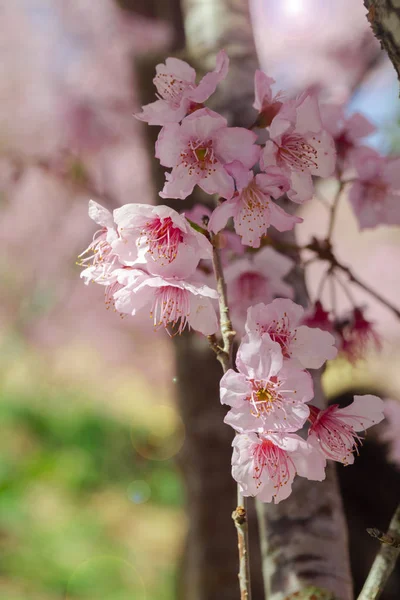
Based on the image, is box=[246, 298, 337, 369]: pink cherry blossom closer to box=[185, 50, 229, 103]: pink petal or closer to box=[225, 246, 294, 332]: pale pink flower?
box=[185, 50, 229, 103]: pink petal

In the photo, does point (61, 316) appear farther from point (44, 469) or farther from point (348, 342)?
point (348, 342)

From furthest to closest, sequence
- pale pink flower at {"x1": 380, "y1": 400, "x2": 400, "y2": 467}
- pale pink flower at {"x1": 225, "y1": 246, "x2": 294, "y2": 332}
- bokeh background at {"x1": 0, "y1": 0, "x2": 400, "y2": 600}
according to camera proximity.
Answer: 1. bokeh background at {"x1": 0, "y1": 0, "x2": 400, "y2": 600}
2. pale pink flower at {"x1": 380, "y1": 400, "x2": 400, "y2": 467}
3. pale pink flower at {"x1": 225, "y1": 246, "x2": 294, "y2": 332}

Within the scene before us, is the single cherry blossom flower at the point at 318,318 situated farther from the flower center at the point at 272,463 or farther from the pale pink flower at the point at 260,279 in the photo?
the flower center at the point at 272,463

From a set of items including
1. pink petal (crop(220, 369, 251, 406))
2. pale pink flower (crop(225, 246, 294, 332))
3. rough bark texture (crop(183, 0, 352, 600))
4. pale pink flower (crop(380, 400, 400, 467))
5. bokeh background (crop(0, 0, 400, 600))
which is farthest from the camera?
bokeh background (crop(0, 0, 400, 600))

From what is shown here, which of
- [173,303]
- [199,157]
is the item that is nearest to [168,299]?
[173,303]

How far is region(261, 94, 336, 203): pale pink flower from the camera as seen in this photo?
16.9 inches

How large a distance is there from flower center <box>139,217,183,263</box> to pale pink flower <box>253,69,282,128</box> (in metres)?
0.12

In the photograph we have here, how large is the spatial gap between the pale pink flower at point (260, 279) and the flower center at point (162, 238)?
26cm

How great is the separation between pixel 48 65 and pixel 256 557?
2.51 m

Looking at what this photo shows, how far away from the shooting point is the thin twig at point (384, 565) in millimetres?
441

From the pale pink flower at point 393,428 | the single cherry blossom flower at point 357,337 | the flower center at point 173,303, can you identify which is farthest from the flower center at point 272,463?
the pale pink flower at point 393,428

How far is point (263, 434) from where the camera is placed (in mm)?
398

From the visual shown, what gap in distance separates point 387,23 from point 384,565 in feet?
1.35

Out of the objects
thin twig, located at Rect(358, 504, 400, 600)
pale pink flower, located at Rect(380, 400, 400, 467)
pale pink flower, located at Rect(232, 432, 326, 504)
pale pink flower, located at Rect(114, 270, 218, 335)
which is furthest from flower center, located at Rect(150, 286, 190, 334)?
pale pink flower, located at Rect(380, 400, 400, 467)
